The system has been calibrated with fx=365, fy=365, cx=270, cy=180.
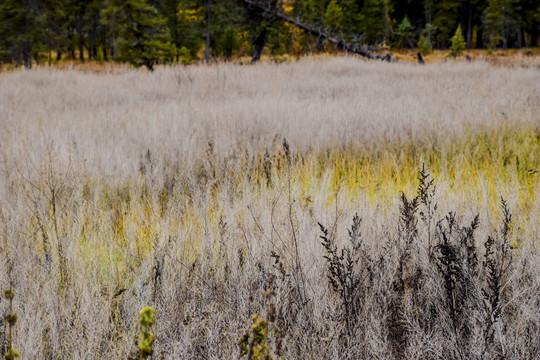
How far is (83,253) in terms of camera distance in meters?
1.96

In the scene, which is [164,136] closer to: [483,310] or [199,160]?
[199,160]

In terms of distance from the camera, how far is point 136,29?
14906 mm

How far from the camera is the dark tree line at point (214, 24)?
15398 mm

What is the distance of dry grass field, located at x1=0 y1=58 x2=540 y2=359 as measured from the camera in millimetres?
1359

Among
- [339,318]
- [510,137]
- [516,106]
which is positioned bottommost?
[339,318]

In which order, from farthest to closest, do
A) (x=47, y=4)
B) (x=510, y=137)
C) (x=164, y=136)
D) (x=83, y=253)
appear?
(x=47, y=4) < (x=164, y=136) < (x=510, y=137) < (x=83, y=253)

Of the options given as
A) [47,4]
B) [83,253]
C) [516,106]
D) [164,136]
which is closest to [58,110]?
[164,136]

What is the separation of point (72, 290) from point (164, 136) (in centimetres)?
311

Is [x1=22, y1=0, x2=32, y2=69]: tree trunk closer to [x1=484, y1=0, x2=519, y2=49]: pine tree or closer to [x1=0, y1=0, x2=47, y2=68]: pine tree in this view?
[x1=0, y1=0, x2=47, y2=68]: pine tree

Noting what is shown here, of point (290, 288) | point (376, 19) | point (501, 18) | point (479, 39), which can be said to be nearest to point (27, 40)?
point (290, 288)

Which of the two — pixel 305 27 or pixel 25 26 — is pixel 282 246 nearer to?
pixel 305 27

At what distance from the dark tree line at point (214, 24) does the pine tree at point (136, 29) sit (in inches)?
1.5

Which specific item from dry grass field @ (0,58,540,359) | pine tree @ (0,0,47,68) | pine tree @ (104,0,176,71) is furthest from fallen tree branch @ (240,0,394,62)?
pine tree @ (0,0,47,68)

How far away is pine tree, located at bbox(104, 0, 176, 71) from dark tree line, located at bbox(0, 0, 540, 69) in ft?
0.13
